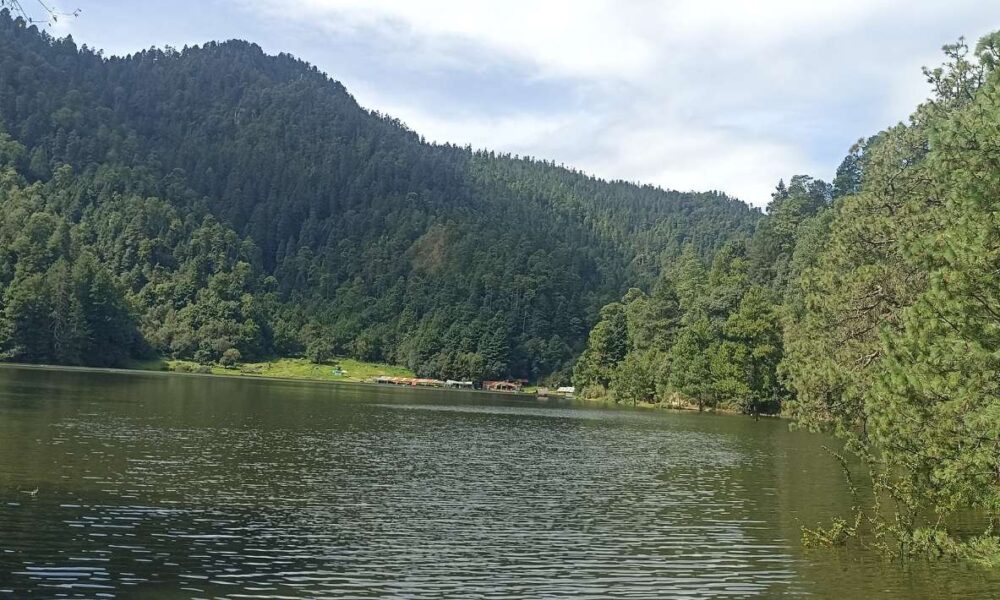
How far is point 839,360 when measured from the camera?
5916cm

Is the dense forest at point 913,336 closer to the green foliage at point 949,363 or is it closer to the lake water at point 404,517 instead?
the green foliage at point 949,363

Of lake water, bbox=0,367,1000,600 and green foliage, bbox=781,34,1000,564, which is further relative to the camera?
lake water, bbox=0,367,1000,600

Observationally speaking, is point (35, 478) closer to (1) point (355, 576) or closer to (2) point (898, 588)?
(1) point (355, 576)

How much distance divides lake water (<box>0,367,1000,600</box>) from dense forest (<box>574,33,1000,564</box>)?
126 inches

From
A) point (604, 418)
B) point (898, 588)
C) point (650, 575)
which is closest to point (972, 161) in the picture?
point (898, 588)

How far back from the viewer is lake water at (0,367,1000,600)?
26141 millimetres

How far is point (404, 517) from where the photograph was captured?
36.9m

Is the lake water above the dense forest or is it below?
below

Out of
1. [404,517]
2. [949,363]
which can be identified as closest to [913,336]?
[949,363]

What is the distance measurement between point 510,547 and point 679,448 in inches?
1699

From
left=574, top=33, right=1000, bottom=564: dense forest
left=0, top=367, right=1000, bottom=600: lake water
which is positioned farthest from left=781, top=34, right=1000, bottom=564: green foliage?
left=0, top=367, right=1000, bottom=600: lake water

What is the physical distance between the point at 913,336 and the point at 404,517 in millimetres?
20196

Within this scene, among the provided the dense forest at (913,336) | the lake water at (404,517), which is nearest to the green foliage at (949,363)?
the dense forest at (913,336)

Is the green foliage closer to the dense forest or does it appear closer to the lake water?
the dense forest
